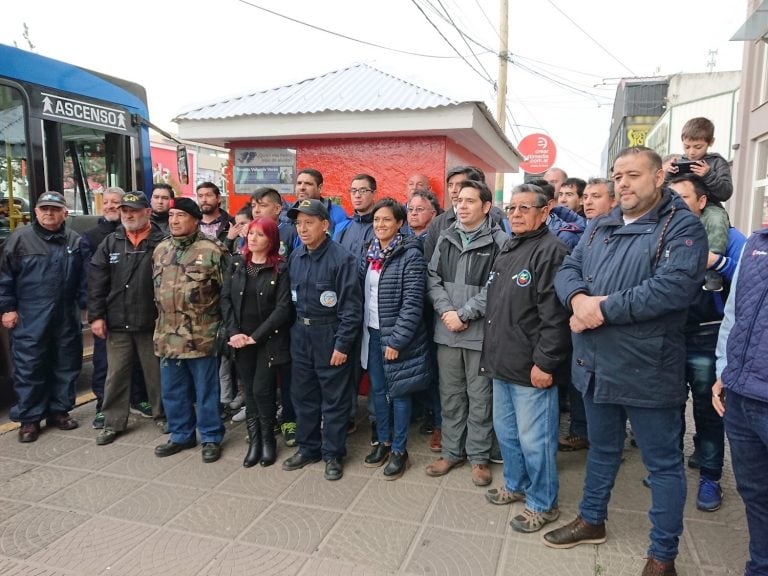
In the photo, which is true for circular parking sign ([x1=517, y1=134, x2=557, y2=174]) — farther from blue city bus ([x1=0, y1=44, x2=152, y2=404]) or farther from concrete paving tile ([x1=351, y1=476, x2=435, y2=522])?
concrete paving tile ([x1=351, y1=476, x2=435, y2=522])

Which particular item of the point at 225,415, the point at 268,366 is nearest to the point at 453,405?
the point at 268,366

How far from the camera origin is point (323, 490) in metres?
3.46

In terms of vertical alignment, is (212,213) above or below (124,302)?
above

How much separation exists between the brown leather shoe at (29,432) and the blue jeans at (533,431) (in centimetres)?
Answer: 363

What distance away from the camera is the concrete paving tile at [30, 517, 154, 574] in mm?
2705

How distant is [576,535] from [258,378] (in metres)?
2.23

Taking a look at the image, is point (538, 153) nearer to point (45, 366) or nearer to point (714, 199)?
point (714, 199)

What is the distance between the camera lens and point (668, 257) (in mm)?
2320

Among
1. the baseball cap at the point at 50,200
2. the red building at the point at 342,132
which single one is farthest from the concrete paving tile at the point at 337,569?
the red building at the point at 342,132

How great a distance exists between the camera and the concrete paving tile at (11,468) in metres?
3.64

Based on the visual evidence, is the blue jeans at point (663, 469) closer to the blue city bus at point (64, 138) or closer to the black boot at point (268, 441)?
the black boot at point (268, 441)

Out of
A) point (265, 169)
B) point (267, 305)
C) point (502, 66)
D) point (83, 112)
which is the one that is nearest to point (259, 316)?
point (267, 305)

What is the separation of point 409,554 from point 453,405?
1.09 meters

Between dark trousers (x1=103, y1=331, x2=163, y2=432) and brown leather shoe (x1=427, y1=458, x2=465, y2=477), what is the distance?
7.65 ft
